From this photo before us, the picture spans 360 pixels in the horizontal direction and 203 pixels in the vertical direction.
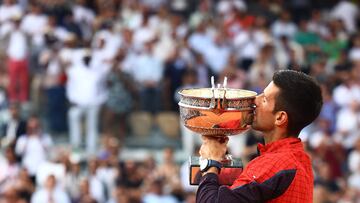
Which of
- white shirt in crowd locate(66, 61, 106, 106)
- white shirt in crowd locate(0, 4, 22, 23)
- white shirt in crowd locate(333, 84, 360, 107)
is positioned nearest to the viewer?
white shirt in crowd locate(333, 84, 360, 107)

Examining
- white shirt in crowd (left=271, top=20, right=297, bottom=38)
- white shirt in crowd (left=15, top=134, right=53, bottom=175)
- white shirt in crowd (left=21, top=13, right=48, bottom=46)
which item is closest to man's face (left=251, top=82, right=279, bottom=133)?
white shirt in crowd (left=15, top=134, right=53, bottom=175)

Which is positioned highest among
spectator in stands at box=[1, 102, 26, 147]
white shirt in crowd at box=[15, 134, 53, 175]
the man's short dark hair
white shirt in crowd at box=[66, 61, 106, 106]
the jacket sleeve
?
the man's short dark hair

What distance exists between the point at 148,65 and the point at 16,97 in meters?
2.15

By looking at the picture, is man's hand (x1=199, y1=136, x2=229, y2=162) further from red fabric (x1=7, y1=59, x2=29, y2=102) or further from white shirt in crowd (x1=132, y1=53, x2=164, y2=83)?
red fabric (x1=7, y1=59, x2=29, y2=102)

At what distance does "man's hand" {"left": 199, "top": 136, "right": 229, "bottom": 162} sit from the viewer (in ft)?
12.6

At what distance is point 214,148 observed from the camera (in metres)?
3.86

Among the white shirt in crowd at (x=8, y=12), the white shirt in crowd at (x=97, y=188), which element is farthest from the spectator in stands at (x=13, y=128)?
the white shirt in crowd at (x=8, y=12)

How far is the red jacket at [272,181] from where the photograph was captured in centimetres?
364

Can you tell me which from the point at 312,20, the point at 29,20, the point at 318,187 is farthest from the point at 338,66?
the point at 29,20

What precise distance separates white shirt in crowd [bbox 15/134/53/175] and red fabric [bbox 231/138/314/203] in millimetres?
9373

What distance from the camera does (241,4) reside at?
17.7 metres

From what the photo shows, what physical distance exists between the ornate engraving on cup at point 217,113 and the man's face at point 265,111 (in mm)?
60

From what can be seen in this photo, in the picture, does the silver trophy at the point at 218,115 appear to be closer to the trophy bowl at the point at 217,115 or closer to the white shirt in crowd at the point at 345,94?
the trophy bowl at the point at 217,115

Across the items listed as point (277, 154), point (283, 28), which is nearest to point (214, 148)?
point (277, 154)
